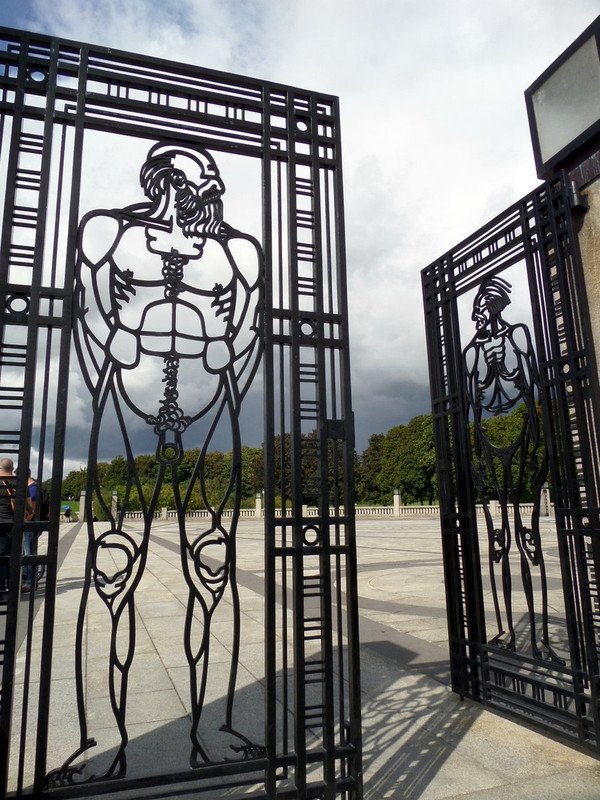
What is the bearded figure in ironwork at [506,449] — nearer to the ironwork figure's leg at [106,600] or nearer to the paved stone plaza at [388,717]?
the paved stone plaza at [388,717]

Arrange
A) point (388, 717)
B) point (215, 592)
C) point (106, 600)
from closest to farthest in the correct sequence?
point (106, 600), point (215, 592), point (388, 717)

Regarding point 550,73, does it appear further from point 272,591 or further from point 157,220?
point 272,591

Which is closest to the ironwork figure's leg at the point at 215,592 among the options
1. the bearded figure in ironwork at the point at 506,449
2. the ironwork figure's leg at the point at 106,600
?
the ironwork figure's leg at the point at 106,600

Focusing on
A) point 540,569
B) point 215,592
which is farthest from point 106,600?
point 540,569

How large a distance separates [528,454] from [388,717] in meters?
1.99

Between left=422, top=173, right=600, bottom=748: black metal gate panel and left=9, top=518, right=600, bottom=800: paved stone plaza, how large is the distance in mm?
314

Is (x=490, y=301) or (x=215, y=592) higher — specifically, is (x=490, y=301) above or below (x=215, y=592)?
above

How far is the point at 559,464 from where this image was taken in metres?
3.64

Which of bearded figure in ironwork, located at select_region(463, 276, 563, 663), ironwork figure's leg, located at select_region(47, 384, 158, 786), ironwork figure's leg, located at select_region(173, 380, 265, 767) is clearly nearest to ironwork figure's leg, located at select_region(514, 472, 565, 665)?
bearded figure in ironwork, located at select_region(463, 276, 563, 663)

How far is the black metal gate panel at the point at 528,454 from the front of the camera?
3445 mm

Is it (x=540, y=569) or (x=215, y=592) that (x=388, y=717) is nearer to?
(x=540, y=569)

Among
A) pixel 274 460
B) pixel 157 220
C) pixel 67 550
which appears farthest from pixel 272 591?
pixel 67 550

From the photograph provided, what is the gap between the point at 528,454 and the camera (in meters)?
4.14

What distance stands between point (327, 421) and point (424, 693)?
2535 mm
